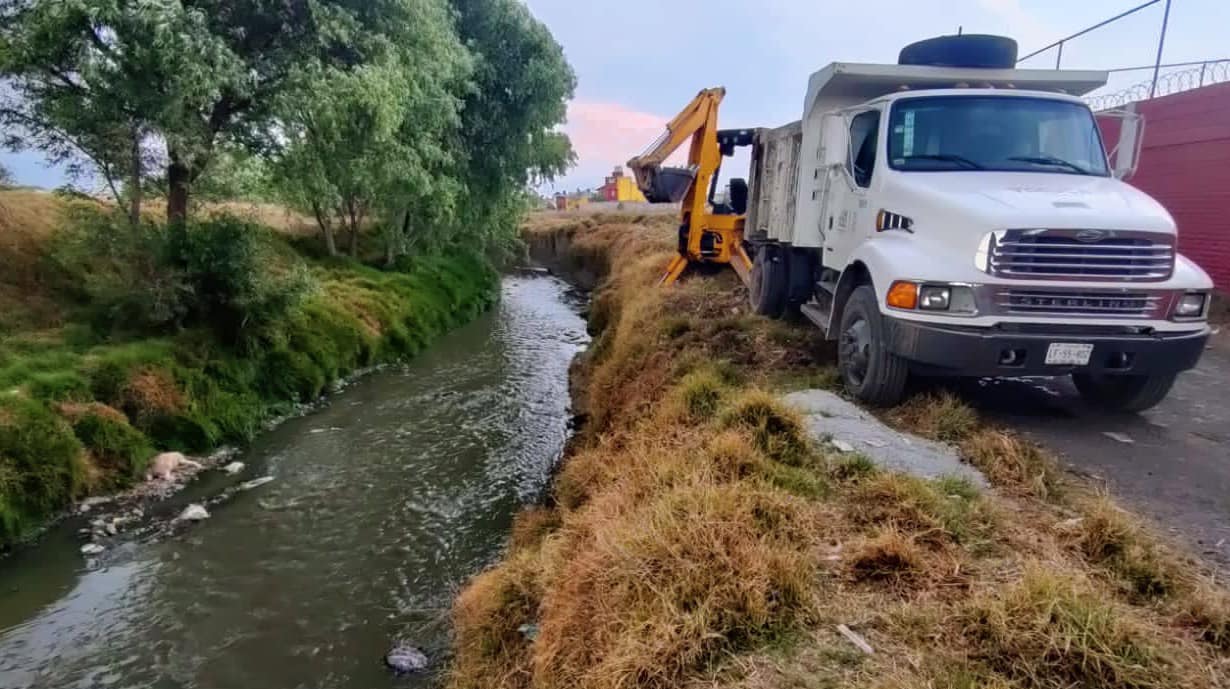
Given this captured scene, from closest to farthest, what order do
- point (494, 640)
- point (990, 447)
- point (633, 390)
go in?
point (494, 640) → point (990, 447) → point (633, 390)

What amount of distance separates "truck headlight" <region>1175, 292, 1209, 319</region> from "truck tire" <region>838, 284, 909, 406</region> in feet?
6.93

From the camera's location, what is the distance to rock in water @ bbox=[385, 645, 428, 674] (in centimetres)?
539

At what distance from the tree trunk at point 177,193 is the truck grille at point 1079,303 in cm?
1113

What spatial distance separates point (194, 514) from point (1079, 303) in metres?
9.23

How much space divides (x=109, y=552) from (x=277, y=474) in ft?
7.31

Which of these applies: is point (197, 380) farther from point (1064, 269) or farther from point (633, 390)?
point (1064, 269)

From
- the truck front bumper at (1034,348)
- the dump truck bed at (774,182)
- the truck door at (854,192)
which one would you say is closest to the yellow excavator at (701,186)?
the dump truck bed at (774,182)

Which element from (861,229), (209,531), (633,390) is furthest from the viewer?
(633,390)

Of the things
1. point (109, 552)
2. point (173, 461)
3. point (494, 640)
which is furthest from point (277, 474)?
point (494, 640)

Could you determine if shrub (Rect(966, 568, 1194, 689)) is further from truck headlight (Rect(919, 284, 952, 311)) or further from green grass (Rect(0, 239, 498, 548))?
green grass (Rect(0, 239, 498, 548))

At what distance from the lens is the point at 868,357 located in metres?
6.15

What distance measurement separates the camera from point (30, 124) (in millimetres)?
9305

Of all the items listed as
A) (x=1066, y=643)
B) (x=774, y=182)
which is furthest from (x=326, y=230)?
(x=1066, y=643)

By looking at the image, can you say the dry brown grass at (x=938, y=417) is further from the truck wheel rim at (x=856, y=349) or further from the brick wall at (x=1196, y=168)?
the brick wall at (x=1196, y=168)
